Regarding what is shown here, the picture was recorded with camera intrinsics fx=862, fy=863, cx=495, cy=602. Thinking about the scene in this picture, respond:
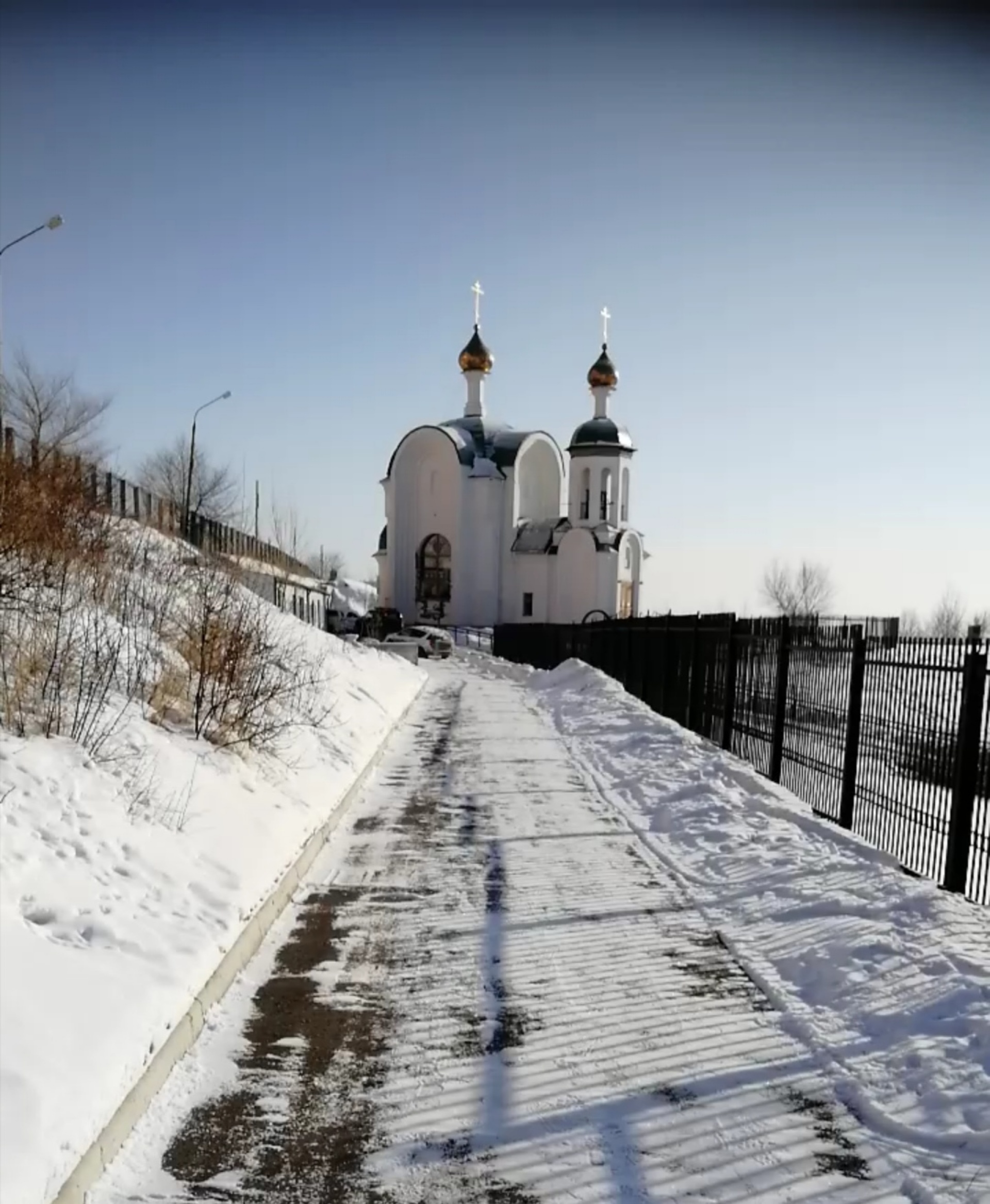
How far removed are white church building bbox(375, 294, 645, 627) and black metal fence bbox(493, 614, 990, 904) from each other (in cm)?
4132

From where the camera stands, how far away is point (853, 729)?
755 cm

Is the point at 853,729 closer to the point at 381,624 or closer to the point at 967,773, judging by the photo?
the point at 967,773

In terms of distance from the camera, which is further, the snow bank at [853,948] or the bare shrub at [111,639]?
the bare shrub at [111,639]

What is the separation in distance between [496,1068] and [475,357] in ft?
195

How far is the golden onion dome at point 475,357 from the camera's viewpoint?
2357 inches

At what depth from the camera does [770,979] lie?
4.69m

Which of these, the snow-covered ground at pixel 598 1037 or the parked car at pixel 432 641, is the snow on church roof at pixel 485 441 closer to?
the parked car at pixel 432 641

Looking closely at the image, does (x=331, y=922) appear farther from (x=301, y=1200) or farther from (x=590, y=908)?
(x=301, y=1200)

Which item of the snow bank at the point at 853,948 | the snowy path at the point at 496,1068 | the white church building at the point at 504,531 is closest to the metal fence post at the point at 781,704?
the snow bank at the point at 853,948

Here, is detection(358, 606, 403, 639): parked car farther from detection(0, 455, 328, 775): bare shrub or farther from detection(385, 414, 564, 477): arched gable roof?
detection(0, 455, 328, 775): bare shrub

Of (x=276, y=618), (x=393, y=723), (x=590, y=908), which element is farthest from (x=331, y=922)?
(x=276, y=618)

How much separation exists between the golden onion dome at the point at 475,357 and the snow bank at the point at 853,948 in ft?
177

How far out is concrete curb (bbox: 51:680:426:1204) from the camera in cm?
292

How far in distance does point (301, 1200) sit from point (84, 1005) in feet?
4.42
